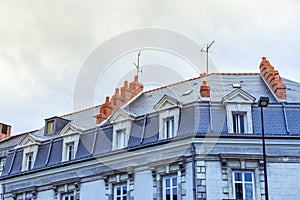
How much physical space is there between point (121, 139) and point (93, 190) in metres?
2.84

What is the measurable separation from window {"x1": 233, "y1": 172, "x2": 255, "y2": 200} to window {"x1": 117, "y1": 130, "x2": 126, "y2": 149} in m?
5.82

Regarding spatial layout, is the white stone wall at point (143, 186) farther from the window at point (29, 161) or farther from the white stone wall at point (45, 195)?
the window at point (29, 161)

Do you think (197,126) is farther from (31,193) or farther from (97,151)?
(31,193)

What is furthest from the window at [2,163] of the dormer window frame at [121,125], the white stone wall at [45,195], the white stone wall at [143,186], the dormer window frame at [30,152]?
the white stone wall at [143,186]

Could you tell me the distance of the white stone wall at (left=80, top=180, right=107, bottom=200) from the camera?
25766 millimetres

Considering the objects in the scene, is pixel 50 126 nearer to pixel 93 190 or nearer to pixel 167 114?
pixel 93 190

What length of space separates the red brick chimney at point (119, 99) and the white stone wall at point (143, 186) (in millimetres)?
5421

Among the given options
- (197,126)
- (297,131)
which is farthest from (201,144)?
(297,131)

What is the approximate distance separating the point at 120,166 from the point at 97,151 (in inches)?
68.2

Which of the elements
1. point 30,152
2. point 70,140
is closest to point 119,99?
point 70,140

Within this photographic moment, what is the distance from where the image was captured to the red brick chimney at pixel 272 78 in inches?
1011

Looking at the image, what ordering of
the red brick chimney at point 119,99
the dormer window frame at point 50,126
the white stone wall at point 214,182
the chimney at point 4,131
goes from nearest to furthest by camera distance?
the white stone wall at point 214,182
the red brick chimney at point 119,99
the dormer window frame at point 50,126
the chimney at point 4,131

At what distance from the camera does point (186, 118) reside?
24.1 meters

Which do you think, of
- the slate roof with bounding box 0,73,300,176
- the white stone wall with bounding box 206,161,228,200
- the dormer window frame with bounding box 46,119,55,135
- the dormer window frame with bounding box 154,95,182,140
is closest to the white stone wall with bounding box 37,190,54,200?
the slate roof with bounding box 0,73,300,176
